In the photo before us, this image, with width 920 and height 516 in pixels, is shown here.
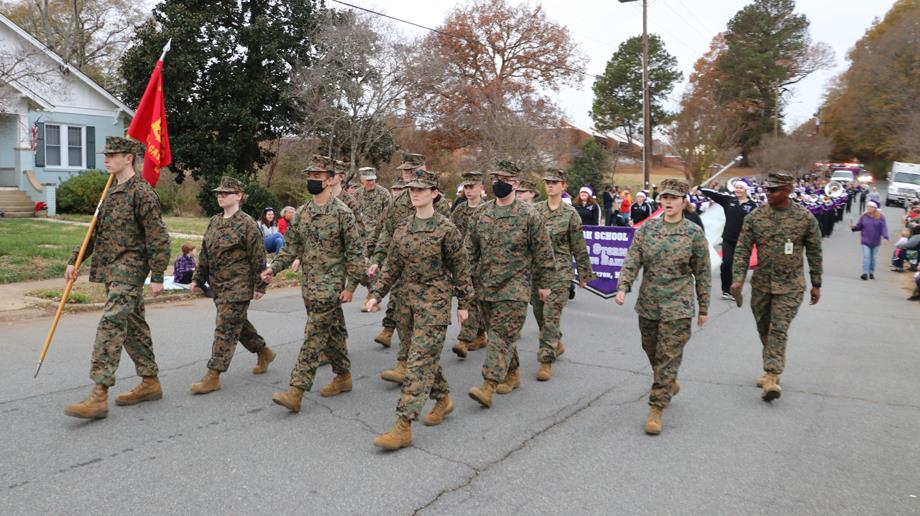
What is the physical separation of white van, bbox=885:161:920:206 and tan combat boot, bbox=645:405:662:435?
138 feet

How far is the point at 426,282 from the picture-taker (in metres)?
5.32

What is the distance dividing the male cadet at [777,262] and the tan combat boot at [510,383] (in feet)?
7.03

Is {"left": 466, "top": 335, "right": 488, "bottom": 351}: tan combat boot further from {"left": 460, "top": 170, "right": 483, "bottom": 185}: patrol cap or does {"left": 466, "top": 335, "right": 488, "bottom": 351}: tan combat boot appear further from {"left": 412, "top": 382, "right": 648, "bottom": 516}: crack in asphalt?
{"left": 412, "top": 382, "right": 648, "bottom": 516}: crack in asphalt

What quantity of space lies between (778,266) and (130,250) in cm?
548

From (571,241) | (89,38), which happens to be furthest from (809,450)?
(89,38)

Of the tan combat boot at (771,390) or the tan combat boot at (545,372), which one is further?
the tan combat boot at (545,372)

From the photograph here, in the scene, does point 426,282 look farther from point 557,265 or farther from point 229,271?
point 557,265

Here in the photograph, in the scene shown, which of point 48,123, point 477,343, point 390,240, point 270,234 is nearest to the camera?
point 390,240

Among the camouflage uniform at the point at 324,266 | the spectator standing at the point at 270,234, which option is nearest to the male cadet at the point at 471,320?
the camouflage uniform at the point at 324,266

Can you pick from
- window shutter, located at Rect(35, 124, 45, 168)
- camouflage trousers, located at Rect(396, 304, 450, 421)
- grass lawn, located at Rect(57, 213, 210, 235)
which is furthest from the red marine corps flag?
window shutter, located at Rect(35, 124, 45, 168)

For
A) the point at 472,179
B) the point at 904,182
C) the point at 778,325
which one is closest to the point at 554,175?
the point at 472,179

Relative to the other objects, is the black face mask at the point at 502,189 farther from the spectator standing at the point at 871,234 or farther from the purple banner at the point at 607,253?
the spectator standing at the point at 871,234

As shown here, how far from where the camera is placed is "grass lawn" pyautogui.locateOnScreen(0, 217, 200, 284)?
12141 mm

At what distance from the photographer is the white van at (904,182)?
4097 centimetres
